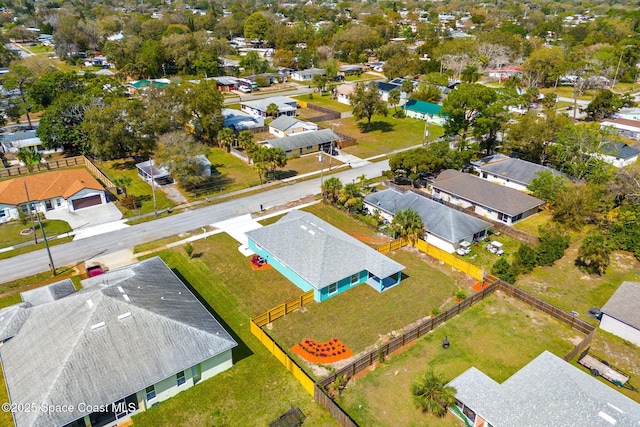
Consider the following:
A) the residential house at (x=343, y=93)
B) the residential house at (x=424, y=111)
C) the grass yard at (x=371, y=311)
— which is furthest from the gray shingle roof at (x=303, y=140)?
the grass yard at (x=371, y=311)

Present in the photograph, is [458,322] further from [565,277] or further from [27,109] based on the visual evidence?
[27,109]

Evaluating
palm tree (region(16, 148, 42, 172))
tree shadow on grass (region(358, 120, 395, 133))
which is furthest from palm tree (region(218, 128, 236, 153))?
palm tree (region(16, 148, 42, 172))

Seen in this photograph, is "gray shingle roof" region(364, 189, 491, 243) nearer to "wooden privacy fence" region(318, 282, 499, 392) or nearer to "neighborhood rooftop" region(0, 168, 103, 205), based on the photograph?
"wooden privacy fence" region(318, 282, 499, 392)

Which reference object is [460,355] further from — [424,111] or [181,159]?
[424,111]

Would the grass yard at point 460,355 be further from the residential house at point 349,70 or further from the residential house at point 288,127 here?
the residential house at point 349,70

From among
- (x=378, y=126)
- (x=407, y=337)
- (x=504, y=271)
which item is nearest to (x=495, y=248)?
(x=504, y=271)

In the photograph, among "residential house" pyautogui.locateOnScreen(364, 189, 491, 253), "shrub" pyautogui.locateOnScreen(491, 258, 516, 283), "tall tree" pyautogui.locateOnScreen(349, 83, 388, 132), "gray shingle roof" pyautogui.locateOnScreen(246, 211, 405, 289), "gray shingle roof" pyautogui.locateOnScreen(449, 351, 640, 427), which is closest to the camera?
"gray shingle roof" pyautogui.locateOnScreen(449, 351, 640, 427)
